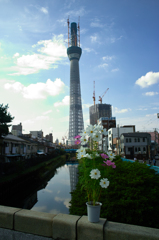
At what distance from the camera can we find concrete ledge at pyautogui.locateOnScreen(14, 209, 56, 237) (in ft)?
12.5

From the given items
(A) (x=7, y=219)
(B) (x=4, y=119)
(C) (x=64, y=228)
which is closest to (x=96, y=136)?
(C) (x=64, y=228)

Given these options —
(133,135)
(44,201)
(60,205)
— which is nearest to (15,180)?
(44,201)

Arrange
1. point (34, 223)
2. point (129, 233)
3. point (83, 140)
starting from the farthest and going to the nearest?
1. point (83, 140)
2. point (34, 223)
3. point (129, 233)

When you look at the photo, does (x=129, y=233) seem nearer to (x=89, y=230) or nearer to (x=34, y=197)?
(x=89, y=230)

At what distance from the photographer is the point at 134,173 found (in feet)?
30.6

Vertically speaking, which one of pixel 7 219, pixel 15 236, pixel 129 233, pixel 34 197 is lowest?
pixel 34 197

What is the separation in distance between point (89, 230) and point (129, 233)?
77cm

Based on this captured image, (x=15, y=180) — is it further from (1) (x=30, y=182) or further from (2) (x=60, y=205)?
(2) (x=60, y=205)

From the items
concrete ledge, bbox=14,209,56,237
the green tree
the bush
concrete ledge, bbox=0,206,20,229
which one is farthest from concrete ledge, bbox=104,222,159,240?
the green tree

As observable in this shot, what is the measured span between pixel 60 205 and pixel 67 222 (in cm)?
1810

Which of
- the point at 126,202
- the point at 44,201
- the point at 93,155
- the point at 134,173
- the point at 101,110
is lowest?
the point at 44,201

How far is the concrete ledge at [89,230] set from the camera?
346cm

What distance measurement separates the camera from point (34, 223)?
3902mm

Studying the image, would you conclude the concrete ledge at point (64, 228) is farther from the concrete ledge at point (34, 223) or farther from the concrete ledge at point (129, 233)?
the concrete ledge at point (129, 233)
